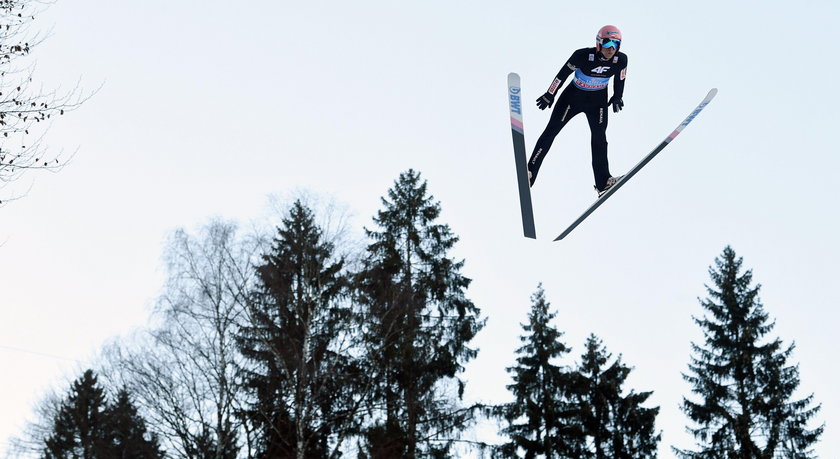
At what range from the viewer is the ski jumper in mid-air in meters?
9.58

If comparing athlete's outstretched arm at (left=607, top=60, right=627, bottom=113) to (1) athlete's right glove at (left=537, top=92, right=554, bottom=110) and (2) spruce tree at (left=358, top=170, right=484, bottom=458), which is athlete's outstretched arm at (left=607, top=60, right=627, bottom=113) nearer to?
(1) athlete's right glove at (left=537, top=92, right=554, bottom=110)

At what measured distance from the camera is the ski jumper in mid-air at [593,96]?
31.4 feet

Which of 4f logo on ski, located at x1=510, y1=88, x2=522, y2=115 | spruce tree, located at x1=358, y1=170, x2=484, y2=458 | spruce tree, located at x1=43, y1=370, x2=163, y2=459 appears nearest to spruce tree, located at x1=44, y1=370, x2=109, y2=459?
spruce tree, located at x1=43, y1=370, x2=163, y2=459

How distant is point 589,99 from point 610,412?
2032cm

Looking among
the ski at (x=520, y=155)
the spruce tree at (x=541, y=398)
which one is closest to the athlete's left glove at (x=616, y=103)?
the ski at (x=520, y=155)

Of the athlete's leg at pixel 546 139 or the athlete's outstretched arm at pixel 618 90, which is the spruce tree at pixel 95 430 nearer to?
the athlete's leg at pixel 546 139

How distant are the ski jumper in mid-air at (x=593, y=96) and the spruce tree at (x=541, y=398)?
53.5 feet

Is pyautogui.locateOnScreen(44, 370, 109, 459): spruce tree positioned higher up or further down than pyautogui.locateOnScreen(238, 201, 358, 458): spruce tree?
→ higher up

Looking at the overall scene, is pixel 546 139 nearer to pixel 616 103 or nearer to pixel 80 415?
pixel 616 103

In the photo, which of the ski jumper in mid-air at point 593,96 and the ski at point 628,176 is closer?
the ski jumper in mid-air at point 593,96

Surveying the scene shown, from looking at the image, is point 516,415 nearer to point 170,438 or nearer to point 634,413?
point 634,413

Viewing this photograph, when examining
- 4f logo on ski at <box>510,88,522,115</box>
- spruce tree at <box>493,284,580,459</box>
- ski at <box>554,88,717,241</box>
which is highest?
spruce tree at <box>493,284,580,459</box>

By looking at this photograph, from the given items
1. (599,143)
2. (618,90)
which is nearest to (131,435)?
(599,143)

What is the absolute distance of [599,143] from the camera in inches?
411
